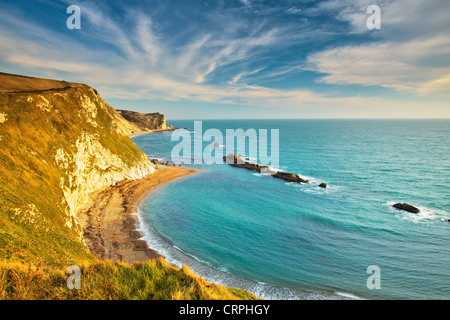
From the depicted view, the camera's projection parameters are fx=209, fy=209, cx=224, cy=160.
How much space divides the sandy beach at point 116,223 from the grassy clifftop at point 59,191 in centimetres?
234

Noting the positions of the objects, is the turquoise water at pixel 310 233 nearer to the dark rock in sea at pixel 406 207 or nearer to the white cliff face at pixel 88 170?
the dark rock in sea at pixel 406 207

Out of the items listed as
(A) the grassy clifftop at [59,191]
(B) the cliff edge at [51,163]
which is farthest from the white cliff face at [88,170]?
(A) the grassy clifftop at [59,191]

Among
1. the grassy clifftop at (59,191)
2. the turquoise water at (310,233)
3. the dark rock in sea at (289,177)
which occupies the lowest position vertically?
the turquoise water at (310,233)

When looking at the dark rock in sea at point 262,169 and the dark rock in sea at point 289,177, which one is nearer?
the dark rock in sea at point 289,177

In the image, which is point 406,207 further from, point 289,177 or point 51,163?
point 51,163

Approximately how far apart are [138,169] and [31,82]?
29.5 meters

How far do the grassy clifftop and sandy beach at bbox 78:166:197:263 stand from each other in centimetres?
234

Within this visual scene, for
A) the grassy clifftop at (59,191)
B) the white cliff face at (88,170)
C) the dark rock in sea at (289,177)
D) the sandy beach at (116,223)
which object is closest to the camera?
the grassy clifftop at (59,191)

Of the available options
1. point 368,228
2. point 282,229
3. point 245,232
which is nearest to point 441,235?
point 368,228

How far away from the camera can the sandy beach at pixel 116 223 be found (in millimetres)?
25938

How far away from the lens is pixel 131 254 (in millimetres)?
25797

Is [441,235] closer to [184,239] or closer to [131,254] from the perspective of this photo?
[184,239]

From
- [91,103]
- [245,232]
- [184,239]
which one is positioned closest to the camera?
[184,239]

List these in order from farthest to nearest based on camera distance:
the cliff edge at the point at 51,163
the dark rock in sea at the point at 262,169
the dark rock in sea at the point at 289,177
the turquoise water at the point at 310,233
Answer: the dark rock in sea at the point at 262,169 → the dark rock in sea at the point at 289,177 → the turquoise water at the point at 310,233 → the cliff edge at the point at 51,163
